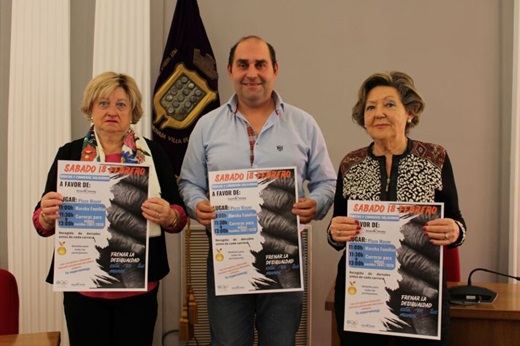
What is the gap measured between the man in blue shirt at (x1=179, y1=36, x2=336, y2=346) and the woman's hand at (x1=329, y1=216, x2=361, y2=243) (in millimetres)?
237

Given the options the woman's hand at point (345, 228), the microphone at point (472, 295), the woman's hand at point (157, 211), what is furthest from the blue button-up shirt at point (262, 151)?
the microphone at point (472, 295)

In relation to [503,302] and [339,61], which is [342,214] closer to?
[503,302]

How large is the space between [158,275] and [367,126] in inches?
44.3

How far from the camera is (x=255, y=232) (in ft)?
8.27

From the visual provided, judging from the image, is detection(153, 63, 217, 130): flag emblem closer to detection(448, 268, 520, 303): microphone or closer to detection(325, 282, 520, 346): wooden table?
detection(325, 282, 520, 346): wooden table

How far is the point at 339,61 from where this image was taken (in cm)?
427

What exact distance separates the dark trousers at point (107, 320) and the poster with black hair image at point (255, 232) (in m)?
0.37

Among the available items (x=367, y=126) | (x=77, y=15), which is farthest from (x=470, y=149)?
(x=77, y=15)

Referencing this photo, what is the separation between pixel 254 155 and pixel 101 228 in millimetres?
742

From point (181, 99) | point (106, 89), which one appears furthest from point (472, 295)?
point (181, 99)

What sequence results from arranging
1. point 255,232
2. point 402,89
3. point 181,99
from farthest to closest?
point 181,99 < point 255,232 < point 402,89

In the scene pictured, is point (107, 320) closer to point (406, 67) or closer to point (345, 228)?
point (345, 228)

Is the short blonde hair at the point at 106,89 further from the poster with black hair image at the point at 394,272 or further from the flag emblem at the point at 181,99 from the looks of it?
the flag emblem at the point at 181,99

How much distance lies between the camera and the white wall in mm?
4188
